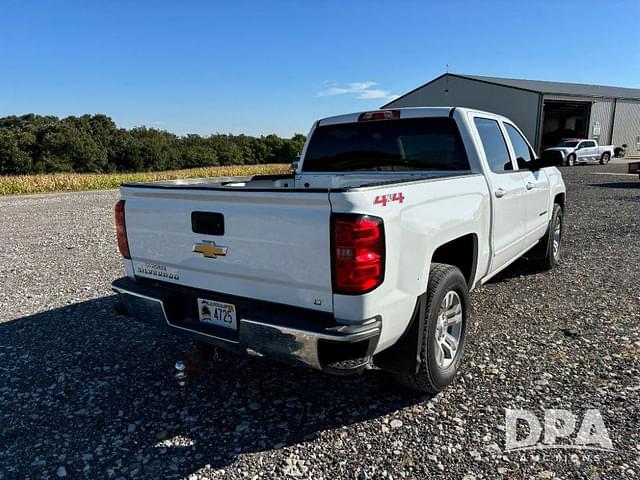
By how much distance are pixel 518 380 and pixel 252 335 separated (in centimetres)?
203

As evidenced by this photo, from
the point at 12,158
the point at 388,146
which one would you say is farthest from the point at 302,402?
the point at 12,158

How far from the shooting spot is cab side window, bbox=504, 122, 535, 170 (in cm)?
464

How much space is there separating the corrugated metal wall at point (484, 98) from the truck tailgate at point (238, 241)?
37444 millimetres

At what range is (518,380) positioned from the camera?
10.6 ft

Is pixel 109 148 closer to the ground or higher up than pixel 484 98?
closer to the ground

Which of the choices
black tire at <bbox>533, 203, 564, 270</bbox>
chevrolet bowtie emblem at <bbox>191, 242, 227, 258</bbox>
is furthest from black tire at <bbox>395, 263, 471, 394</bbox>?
black tire at <bbox>533, 203, 564, 270</bbox>

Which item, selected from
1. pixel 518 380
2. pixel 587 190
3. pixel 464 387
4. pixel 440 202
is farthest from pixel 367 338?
pixel 587 190

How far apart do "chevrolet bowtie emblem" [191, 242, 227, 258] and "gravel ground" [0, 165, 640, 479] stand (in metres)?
1.09

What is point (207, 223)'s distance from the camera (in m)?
2.67

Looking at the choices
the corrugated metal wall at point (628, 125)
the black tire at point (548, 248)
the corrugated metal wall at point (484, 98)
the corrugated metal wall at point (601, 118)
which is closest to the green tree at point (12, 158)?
the corrugated metal wall at point (484, 98)

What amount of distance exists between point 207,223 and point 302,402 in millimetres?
1395

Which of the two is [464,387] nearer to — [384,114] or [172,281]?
[172,281]

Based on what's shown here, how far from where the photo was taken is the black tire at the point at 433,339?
9.02 ft

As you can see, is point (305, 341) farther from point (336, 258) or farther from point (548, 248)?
point (548, 248)
